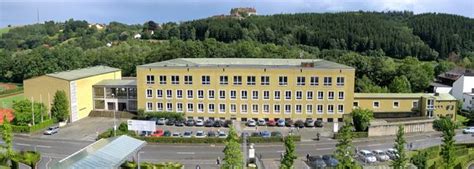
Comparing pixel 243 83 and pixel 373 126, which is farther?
pixel 243 83

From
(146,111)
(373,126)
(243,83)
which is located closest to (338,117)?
(373,126)

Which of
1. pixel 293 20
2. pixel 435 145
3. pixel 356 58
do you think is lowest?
pixel 435 145

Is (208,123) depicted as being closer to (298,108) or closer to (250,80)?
(250,80)

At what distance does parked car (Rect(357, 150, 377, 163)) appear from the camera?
4206 cm

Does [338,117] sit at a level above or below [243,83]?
below

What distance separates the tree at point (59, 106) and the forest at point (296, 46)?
34.6 meters

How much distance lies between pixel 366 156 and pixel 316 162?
227 inches

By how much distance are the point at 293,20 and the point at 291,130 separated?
363 ft

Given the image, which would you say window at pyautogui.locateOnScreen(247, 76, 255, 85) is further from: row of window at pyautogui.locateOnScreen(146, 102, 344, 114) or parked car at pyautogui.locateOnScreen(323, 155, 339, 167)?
parked car at pyautogui.locateOnScreen(323, 155, 339, 167)

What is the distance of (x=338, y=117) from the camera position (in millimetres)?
59906

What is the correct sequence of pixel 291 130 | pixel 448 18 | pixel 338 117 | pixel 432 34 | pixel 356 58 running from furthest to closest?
pixel 448 18 < pixel 432 34 < pixel 356 58 < pixel 338 117 < pixel 291 130

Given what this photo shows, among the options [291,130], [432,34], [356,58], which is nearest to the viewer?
[291,130]

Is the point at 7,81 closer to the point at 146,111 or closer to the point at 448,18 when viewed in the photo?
the point at 146,111

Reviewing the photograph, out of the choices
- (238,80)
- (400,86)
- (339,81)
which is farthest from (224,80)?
(400,86)
